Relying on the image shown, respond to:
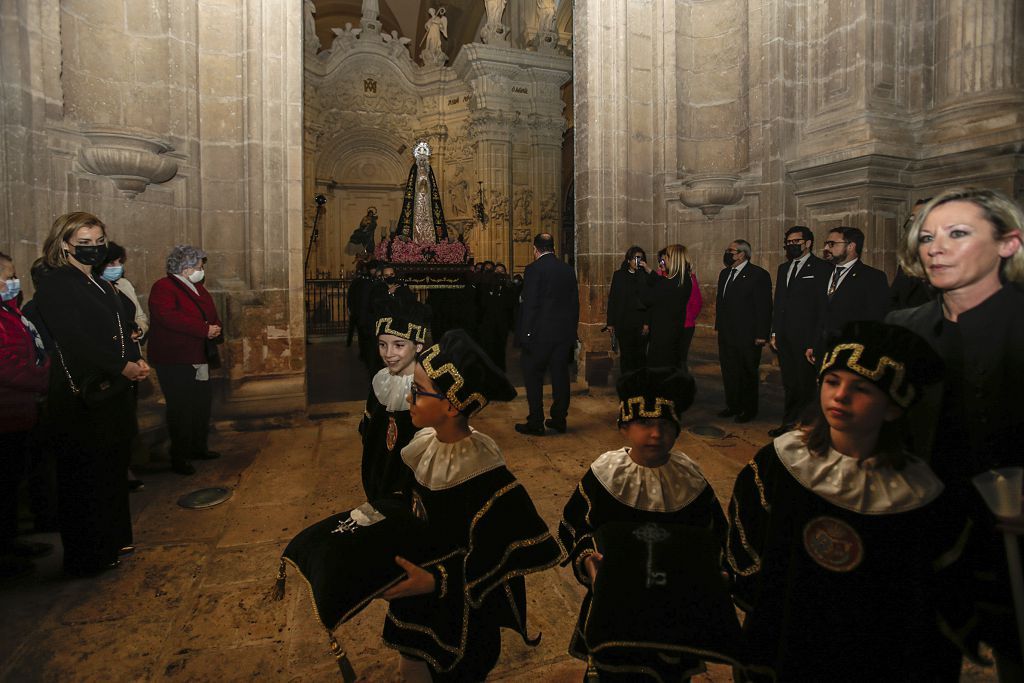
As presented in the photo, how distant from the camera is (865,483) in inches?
52.9

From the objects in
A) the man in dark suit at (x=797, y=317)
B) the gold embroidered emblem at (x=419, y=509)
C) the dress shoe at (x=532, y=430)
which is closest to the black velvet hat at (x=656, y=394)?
the gold embroidered emblem at (x=419, y=509)

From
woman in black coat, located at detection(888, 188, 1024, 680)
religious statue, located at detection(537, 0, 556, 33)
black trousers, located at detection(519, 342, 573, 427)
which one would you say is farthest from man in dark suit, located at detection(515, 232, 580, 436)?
religious statue, located at detection(537, 0, 556, 33)

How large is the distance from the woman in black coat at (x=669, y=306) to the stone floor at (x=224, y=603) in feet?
5.92

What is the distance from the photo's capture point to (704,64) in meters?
7.27

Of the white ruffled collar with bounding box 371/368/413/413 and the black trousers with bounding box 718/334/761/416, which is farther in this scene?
the black trousers with bounding box 718/334/761/416

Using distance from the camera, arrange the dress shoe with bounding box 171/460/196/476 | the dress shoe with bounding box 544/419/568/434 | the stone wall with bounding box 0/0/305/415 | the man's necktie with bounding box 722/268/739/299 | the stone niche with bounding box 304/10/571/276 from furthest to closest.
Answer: the stone niche with bounding box 304/10/571/276 < the man's necktie with bounding box 722/268/739/299 < the dress shoe with bounding box 544/419/568/434 < the stone wall with bounding box 0/0/305/415 < the dress shoe with bounding box 171/460/196/476

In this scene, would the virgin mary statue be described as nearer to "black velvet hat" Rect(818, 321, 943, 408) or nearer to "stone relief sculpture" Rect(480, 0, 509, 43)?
"stone relief sculpture" Rect(480, 0, 509, 43)

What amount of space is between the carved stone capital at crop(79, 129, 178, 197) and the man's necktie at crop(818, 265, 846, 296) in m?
5.76

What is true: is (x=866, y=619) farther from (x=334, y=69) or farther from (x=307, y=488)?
(x=334, y=69)

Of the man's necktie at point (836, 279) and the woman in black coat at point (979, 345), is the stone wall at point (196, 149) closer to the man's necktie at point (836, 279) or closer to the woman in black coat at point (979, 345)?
the man's necktie at point (836, 279)

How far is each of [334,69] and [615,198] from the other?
13.6 meters

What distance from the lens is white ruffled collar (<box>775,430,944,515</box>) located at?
1326mm

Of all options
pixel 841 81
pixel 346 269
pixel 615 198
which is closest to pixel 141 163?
pixel 615 198

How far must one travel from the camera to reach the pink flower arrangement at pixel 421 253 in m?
10.1
